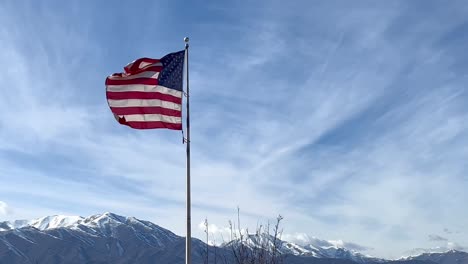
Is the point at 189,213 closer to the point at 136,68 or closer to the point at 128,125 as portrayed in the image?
the point at 128,125

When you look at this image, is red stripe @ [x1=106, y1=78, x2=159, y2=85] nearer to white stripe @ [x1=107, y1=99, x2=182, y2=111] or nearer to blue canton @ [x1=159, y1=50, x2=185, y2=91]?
blue canton @ [x1=159, y1=50, x2=185, y2=91]

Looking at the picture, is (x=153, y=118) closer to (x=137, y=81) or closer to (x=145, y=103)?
(x=145, y=103)

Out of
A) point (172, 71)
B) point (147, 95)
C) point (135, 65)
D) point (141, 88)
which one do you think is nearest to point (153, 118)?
point (147, 95)

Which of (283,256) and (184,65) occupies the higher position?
(184,65)

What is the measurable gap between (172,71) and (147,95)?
4.27ft

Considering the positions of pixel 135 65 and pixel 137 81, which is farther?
pixel 137 81

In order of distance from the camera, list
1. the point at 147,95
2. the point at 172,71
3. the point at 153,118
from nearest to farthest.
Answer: the point at 153,118 → the point at 147,95 → the point at 172,71

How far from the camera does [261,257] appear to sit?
20016mm

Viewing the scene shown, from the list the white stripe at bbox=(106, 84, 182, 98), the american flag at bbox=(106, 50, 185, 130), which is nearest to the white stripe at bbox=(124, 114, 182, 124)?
the american flag at bbox=(106, 50, 185, 130)

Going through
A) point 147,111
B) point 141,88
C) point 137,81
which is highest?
point 137,81

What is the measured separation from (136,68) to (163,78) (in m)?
1.04

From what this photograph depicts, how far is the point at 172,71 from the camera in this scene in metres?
20.1

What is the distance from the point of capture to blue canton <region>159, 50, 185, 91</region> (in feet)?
65.5

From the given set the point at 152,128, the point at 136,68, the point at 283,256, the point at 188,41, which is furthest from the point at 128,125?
the point at 283,256
